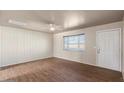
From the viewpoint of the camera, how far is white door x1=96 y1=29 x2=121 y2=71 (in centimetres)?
352

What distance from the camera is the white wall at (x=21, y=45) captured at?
170 inches

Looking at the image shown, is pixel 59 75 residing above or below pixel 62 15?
below

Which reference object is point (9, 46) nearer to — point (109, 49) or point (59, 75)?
point (59, 75)

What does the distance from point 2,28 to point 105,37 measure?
5081 millimetres

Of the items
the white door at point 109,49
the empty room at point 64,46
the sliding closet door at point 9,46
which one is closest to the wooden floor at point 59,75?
the empty room at point 64,46

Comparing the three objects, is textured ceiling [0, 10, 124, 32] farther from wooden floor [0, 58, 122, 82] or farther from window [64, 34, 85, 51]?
wooden floor [0, 58, 122, 82]

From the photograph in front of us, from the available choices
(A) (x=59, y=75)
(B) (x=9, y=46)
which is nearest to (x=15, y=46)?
(B) (x=9, y=46)

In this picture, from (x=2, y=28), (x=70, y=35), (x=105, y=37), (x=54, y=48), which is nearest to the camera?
(x=105, y=37)

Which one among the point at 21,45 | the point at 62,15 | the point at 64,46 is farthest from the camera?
the point at 64,46

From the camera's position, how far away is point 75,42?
5660 mm

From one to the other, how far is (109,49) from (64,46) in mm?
3290
